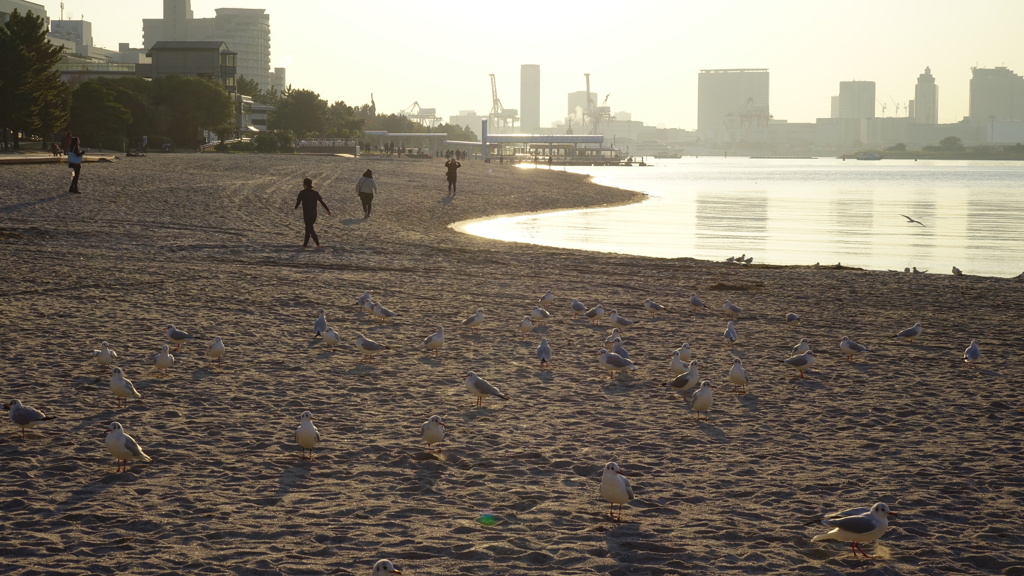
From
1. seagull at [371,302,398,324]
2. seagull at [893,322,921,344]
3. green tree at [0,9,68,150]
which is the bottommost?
seagull at [893,322,921,344]

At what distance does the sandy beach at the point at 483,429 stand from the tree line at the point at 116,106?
3272 cm

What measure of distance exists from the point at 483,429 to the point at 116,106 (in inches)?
2484

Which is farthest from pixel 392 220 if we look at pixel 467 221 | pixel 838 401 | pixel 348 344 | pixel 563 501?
pixel 563 501

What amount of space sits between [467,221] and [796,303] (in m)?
19.5

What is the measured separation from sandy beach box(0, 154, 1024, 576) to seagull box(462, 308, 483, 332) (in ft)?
0.74

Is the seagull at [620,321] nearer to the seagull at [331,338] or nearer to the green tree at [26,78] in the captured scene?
the seagull at [331,338]

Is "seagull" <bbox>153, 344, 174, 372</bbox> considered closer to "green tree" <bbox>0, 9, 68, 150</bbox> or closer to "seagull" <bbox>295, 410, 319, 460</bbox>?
"seagull" <bbox>295, 410, 319, 460</bbox>

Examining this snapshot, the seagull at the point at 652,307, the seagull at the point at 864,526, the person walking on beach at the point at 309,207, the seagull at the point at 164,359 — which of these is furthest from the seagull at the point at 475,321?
the person walking on beach at the point at 309,207

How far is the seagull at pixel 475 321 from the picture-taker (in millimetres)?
13219

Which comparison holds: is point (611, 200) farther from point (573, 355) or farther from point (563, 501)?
point (563, 501)

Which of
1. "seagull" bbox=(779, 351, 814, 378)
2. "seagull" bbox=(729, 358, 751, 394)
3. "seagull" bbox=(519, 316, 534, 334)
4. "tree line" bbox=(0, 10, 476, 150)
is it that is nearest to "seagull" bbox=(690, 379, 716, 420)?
"seagull" bbox=(729, 358, 751, 394)

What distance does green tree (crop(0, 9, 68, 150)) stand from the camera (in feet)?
153

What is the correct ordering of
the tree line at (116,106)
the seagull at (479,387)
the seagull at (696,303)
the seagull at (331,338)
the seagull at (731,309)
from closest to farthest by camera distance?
the seagull at (479,387)
the seagull at (331,338)
the seagull at (731,309)
the seagull at (696,303)
the tree line at (116,106)

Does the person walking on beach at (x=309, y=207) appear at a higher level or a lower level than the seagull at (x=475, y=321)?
higher
